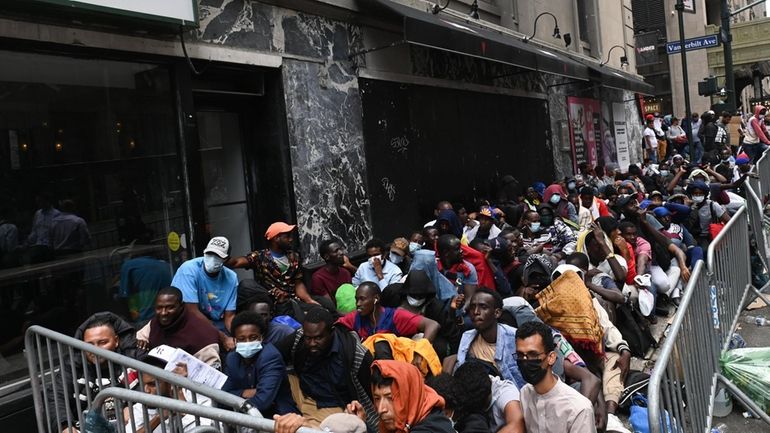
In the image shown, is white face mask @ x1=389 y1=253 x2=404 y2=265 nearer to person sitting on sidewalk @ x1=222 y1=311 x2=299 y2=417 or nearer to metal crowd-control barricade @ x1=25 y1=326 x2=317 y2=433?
person sitting on sidewalk @ x1=222 y1=311 x2=299 y2=417

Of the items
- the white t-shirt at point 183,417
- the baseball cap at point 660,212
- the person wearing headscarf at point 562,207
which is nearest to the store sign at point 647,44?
the person wearing headscarf at point 562,207

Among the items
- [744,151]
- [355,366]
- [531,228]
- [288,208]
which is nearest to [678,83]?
[744,151]

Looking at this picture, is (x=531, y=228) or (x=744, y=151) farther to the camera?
(x=744, y=151)

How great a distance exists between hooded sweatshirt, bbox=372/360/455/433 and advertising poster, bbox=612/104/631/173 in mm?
15992

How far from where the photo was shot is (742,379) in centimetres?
447

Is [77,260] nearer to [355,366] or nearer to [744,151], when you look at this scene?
[355,366]

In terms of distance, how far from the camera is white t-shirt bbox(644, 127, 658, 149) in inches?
715

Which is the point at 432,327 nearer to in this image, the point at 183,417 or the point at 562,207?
the point at 183,417

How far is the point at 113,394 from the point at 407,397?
62.4 inches

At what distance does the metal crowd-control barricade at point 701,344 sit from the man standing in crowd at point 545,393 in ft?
1.49

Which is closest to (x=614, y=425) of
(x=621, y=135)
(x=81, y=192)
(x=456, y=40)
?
(x=81, y=192)

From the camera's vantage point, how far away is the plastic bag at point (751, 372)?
4367 millimetres

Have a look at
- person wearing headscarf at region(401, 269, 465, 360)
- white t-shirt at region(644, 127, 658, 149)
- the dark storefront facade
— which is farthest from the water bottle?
white t-shirt at region(644, 127, 658, 149)

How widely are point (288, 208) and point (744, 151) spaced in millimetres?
13667
